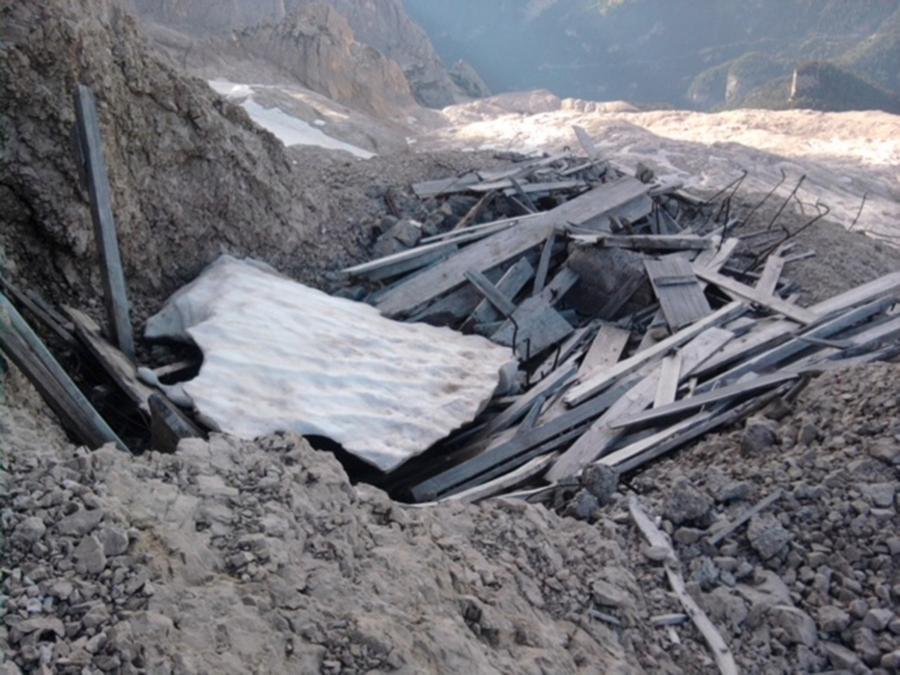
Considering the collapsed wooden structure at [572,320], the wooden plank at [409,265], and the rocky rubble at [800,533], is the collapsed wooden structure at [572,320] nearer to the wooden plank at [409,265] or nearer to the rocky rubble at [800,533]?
the wooden plank at [409,265]

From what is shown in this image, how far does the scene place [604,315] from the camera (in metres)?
7.07

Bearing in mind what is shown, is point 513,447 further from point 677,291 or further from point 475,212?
point 475,212

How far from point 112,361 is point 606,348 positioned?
392 centimetres

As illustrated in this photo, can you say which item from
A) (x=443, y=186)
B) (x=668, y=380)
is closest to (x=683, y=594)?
(x=668, y=380)

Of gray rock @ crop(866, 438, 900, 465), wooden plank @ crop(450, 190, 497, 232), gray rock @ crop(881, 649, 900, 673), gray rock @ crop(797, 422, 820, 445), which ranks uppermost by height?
wooden plank @ crop(450, 190, 497, 232)

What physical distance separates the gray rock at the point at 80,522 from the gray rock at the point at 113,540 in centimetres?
5

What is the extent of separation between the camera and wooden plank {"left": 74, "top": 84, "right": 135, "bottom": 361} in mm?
4250

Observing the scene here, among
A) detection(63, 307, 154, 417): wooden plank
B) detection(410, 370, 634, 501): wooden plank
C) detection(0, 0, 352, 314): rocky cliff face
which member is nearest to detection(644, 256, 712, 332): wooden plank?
detection(410, 370, 634, 501): wooden plank

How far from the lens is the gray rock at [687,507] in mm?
3893

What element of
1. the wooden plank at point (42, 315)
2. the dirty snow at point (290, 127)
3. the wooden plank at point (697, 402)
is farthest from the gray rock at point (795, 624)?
the dirty snow at point (290, 127)

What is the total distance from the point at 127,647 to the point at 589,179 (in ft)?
26.4

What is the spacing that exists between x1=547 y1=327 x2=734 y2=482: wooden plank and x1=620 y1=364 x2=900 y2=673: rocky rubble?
18.9 inches

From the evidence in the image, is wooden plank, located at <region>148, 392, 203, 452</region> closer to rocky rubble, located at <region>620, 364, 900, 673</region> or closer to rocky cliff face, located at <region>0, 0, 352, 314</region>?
rocky cliff face, located at <region>0, 0, 352, 314</region>

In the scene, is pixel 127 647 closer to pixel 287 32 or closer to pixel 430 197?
pixel 430 197
